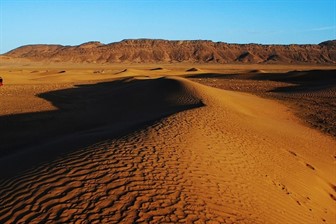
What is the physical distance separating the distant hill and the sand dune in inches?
4974

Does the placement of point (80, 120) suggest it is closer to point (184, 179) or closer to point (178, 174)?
point (178, 174)

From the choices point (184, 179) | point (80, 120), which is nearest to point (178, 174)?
point (184, 179)

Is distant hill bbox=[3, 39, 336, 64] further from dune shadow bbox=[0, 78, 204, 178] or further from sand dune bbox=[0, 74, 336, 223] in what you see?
sand dune bbox=[0, 74, 336, 223]

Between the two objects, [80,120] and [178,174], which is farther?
[80,120]

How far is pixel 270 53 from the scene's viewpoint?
148 m

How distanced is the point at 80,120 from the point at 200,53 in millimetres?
137599

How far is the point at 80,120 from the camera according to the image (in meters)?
18.5

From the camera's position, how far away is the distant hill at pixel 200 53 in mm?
139125

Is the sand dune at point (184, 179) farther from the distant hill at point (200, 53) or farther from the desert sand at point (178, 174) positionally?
the distant hill at point (200, 53)

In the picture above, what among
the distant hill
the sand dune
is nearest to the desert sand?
the sand dune

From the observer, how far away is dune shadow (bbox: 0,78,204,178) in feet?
34.6

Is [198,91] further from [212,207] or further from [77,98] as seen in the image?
[212,207]

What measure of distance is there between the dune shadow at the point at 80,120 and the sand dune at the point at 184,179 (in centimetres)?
95

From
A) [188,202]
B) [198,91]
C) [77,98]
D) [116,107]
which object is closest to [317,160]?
[188,202]
